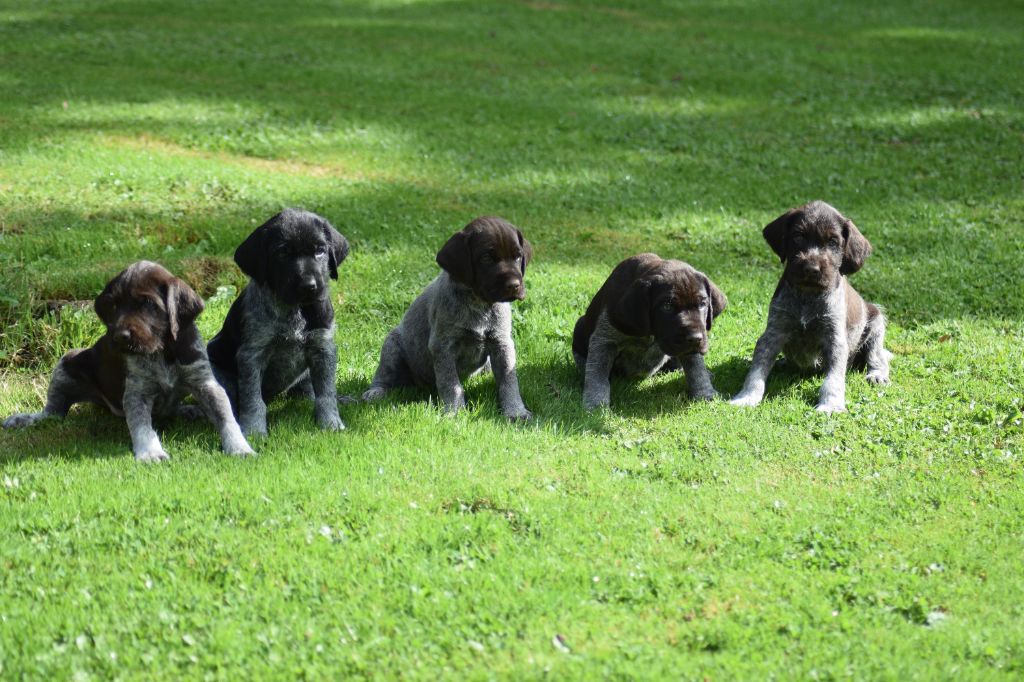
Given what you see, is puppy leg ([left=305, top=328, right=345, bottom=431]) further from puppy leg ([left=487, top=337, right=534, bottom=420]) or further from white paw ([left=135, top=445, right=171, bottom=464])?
puppy leg ([left=487, top=337, right=534, bottom=420])

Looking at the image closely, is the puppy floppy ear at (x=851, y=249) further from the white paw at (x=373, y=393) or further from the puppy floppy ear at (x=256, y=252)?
the puppy floppy ear at (x=256, y=252)

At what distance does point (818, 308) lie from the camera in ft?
34.3

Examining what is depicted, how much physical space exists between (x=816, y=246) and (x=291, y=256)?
191 inches

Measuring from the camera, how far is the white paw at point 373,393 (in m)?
10.4

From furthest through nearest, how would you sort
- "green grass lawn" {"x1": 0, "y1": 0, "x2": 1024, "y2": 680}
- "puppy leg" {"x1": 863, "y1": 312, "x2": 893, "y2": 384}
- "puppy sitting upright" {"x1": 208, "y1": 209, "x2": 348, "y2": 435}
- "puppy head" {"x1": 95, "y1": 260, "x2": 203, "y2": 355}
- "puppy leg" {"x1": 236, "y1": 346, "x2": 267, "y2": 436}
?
"puppy leg" {"x1": 863, "y1": 312, "x2": 893, "y2": 384}
"puppy leg" {"x1": 236, "y1": 346, "x2": 267, "y2": 436}
"puppy sitting upright" {"x1": 208, "y1": 209, "x2": 348, "y2": 435}
"puppy head" {"x1": 95, "y1": 260, "x2": 203, "y2": 355}
"green grass lawn" {"x1": 0, "y1": 0, "x2": 1024, "y2": 680}

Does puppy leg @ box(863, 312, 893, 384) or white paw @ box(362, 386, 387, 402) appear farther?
puppy leg @ box(863, 312, 893, 384)

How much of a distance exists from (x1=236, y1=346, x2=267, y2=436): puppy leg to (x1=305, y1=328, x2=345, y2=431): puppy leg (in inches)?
17.5

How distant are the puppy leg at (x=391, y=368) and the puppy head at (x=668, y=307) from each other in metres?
2.18

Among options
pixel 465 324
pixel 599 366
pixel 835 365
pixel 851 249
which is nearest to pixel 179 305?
pixel 465 324

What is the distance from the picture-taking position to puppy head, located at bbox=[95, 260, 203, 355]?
832 centimetres

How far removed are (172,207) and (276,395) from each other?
603 cm

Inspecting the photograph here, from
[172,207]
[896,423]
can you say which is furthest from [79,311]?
[896,423]

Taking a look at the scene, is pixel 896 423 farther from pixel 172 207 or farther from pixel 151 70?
pixel 151 70

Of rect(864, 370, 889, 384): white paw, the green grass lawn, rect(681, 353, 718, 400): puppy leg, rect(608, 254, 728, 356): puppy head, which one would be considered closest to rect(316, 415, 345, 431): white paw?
the green grass lawn
